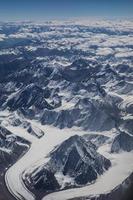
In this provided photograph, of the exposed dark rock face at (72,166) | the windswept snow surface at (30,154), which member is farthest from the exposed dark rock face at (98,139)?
the exposed dark rock face at (72,166)

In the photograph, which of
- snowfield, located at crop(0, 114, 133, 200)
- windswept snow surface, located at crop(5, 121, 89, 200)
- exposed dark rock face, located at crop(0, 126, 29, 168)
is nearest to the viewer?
snowfield, located at crop(0, 114, 133, 200)

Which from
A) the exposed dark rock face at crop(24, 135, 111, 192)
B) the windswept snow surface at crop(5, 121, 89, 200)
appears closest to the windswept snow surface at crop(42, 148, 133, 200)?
the exposed dark rock face at crop(24, 135, 111, 192)

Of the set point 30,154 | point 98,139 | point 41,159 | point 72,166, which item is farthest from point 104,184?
point 98,139

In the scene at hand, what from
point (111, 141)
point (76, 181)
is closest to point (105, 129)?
point (111, 141)

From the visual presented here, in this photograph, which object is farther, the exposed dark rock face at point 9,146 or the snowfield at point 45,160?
the exposed dark rock face at point 9,146

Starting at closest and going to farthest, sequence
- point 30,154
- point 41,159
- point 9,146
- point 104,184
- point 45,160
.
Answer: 1. point 104,184
2. point 45,160
3. point 41,159
4. point 30,154
5. point 9,146

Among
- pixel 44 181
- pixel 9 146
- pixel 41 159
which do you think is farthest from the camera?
pixel 9 146

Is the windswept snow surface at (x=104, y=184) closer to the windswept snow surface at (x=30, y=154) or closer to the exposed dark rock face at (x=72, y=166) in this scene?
the exposed dark rock face at (x=72, y=166)

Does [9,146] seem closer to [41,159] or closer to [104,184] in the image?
[41,159]

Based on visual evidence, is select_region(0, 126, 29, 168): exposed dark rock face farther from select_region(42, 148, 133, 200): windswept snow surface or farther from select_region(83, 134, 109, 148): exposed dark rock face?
select_region(42, 148, 133, 200): windswept snow surface
